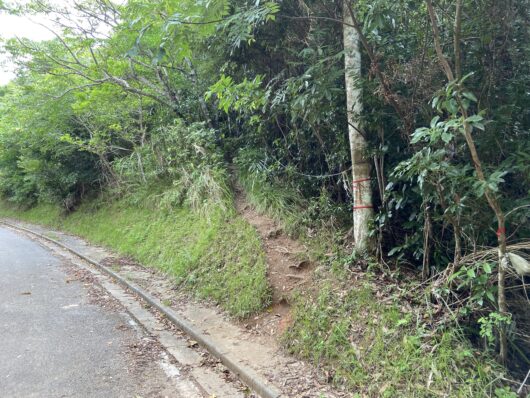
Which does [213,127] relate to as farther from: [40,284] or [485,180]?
[485,180]

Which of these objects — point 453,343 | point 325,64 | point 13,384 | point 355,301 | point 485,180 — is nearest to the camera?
point 485,180

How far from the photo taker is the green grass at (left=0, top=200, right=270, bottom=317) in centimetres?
596

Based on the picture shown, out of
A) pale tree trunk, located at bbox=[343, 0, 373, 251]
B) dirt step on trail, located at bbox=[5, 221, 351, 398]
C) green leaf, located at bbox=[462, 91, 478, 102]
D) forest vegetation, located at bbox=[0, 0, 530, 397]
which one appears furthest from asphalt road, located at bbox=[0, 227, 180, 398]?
green leaf, located at bbox=[462, 91, 478, 102]

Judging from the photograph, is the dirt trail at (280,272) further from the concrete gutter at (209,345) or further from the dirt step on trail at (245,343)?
the concrete gutter at (209,345)

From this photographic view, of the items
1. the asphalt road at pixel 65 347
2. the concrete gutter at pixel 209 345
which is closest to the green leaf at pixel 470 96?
the concrete gutter at pixel 209 345

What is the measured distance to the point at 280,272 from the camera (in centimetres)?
582

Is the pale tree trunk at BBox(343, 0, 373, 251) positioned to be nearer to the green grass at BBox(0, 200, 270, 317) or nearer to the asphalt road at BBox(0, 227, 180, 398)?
the green grass at BBox(0, 200, 270, 317)

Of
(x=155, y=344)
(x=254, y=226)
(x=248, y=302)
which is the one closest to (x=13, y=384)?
(x=155, y=344)

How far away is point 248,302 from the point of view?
5.61 m

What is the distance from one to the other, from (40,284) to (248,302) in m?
5.03

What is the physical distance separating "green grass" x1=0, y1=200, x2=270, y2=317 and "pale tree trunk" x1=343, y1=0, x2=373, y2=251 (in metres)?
1.58

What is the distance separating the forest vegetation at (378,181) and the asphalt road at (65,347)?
4.96 ft

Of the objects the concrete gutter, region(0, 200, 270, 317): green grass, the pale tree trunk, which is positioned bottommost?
the concrete gutter

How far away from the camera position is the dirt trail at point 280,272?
5.20m
